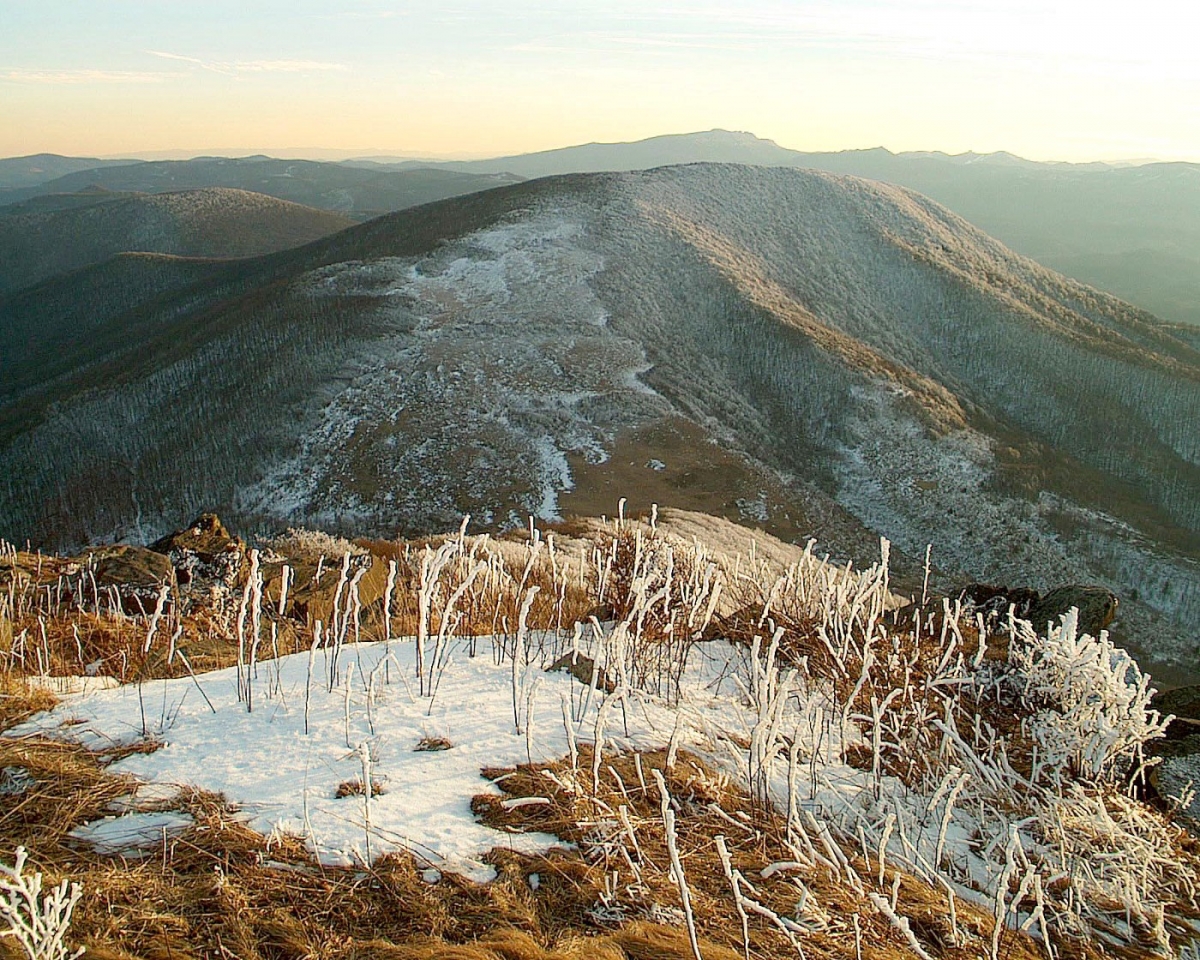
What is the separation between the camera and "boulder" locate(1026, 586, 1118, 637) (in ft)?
22.6

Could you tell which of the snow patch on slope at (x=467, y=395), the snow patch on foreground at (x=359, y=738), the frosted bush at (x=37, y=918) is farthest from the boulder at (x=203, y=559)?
the snow patch on slope at (x=467, y=395)

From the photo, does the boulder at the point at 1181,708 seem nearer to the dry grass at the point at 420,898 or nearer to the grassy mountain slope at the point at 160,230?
the dry grass at the point at 420,898

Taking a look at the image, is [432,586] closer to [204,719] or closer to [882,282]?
[204,719]

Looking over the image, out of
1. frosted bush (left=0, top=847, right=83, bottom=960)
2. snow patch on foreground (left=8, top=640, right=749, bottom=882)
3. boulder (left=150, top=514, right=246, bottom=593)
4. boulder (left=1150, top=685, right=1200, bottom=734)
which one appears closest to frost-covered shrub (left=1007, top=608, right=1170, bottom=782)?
boulder (left=1150, top=685, right=1200, bottom=734)

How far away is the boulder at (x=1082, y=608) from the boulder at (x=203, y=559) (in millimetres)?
7781

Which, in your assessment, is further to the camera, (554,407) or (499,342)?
(499,342)

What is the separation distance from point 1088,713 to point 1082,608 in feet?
12.4

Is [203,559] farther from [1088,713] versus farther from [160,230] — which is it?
[160,230]

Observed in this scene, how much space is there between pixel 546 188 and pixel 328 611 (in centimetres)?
7429

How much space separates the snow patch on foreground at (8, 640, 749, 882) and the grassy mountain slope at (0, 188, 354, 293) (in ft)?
534

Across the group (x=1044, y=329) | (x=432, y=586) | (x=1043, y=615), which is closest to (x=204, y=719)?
(x=432, y=586)

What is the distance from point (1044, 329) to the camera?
6078 cm

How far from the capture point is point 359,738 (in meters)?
3.84

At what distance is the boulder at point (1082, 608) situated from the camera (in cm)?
689
